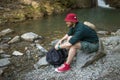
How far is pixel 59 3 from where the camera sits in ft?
59.4

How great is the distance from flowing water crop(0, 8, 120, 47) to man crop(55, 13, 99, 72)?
3593mm

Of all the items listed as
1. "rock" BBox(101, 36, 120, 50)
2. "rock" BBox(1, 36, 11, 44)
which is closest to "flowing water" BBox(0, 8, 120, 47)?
"rock" BBox(1, 36, 11, 44)

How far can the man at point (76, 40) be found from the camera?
6.49m

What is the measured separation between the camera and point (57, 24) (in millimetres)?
13812

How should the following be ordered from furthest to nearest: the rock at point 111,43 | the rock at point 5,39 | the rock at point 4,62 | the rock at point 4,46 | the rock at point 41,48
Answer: the rock at point 5,39 < the rock at point 4,46 < the rock at point 41,48 < the rock at point 111,43 < the rock at point 4,62

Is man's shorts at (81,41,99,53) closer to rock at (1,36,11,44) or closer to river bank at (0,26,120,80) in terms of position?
river bank at (0,26,120,80)

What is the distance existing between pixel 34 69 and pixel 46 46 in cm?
240

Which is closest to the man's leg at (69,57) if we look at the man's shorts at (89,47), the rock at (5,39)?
the man's shorts at (89,47)

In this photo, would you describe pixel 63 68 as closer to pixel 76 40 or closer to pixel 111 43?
pixel 76 40

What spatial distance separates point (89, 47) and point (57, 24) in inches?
283

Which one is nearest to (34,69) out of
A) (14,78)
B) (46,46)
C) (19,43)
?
(14,78)

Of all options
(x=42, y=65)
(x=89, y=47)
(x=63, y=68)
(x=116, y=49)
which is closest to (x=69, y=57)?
(x=63, y=68)

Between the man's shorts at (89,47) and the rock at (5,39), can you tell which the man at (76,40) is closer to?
the man's shorts at (89,47)

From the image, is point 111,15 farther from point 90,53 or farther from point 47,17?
point 90,53
